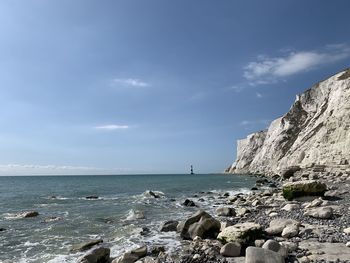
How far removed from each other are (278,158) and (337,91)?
30068 millimetres

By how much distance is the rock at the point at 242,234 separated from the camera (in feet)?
36.8

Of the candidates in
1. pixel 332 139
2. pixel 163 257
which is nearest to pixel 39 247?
pixel 163 257

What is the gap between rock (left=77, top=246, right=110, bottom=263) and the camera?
11109 mm

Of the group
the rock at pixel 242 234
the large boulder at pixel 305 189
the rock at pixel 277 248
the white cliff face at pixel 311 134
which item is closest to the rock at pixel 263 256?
the rock at pixel 277 248

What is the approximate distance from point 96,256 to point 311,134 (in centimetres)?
6337

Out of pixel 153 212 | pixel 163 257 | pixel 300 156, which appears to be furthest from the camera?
pixel 300 156

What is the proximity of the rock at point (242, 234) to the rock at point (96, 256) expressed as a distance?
4265 mm

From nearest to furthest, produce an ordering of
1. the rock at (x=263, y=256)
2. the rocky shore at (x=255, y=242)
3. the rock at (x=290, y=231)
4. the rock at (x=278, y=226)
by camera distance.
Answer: the rock at (x=263, y=256)
the rocky shore at (x=255, y=242)
the rock at (x=290, y=231)
the rock at (x=278, y=226)

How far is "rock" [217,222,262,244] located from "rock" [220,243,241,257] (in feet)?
1.60

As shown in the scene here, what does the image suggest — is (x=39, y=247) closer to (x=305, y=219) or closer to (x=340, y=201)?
(x=305, y=219)

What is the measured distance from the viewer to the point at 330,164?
49281mm

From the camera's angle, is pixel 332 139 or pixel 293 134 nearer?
pixel 332 139

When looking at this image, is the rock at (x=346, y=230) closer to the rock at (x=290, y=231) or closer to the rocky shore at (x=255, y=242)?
the rocky shore at (x=255, y=242)

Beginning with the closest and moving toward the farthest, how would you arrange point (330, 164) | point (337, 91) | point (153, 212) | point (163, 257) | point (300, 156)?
point (163, 257)
point (153, 212)
point (330, 164)
point (337, 91)
point (300, 156)
